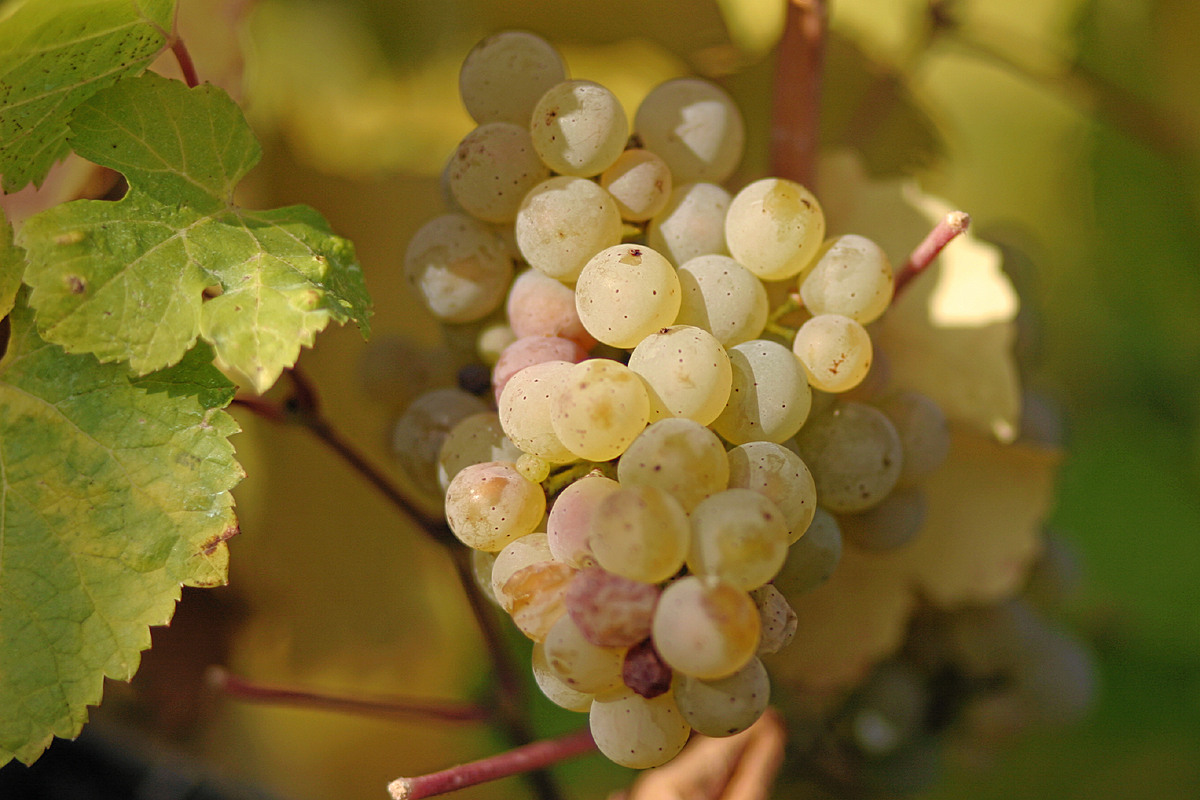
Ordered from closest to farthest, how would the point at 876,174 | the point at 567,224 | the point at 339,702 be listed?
the point at 567,224 < the point at 339,702 < the point at 876,174

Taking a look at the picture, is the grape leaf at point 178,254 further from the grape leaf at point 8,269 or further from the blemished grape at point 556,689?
the blemished grape at point 556,689

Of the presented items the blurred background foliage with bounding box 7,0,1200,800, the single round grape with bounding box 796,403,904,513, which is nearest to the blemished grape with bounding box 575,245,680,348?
the single round grape with bounding box 796,403,904,513

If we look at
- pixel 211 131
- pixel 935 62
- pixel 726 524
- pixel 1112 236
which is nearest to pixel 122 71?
pixel 211 131

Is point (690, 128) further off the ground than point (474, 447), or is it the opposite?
point (690, 128)

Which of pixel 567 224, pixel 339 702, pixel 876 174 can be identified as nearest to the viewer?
pixel 567 224

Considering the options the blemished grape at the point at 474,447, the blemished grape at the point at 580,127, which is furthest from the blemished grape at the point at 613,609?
the blemished grape at the point at 580,127

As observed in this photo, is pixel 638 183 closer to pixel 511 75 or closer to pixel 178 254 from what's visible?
pixel 511 75

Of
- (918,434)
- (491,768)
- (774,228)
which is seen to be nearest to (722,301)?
(774,228)
